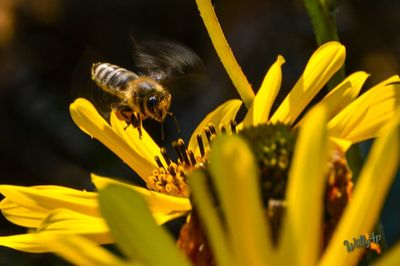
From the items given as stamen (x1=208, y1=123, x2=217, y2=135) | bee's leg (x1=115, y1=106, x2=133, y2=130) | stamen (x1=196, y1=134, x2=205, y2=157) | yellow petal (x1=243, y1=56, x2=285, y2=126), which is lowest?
stamen (x1=196, y1=134, x2=205, y2=157)

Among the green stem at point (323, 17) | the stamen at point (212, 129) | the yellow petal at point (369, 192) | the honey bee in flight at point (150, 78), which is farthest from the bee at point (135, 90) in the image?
the yellow petal at point (369, 192)

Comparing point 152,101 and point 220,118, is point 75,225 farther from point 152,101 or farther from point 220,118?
point 152,101

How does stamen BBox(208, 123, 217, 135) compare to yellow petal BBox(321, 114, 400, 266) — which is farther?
stamen BBox(208, 123, 217, 135)

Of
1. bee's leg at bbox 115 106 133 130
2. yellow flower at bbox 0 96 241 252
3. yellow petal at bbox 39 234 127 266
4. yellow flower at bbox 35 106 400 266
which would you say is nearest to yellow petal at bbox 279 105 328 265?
yellow flower at bbox 35 106 400 266

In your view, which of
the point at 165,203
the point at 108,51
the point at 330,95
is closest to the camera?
the point at 165,203

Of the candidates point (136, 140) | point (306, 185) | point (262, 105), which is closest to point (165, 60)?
point (136, 140)

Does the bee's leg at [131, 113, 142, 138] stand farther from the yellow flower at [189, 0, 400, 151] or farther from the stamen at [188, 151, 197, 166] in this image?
the yellow flower at [189, 0, 400, 151]
